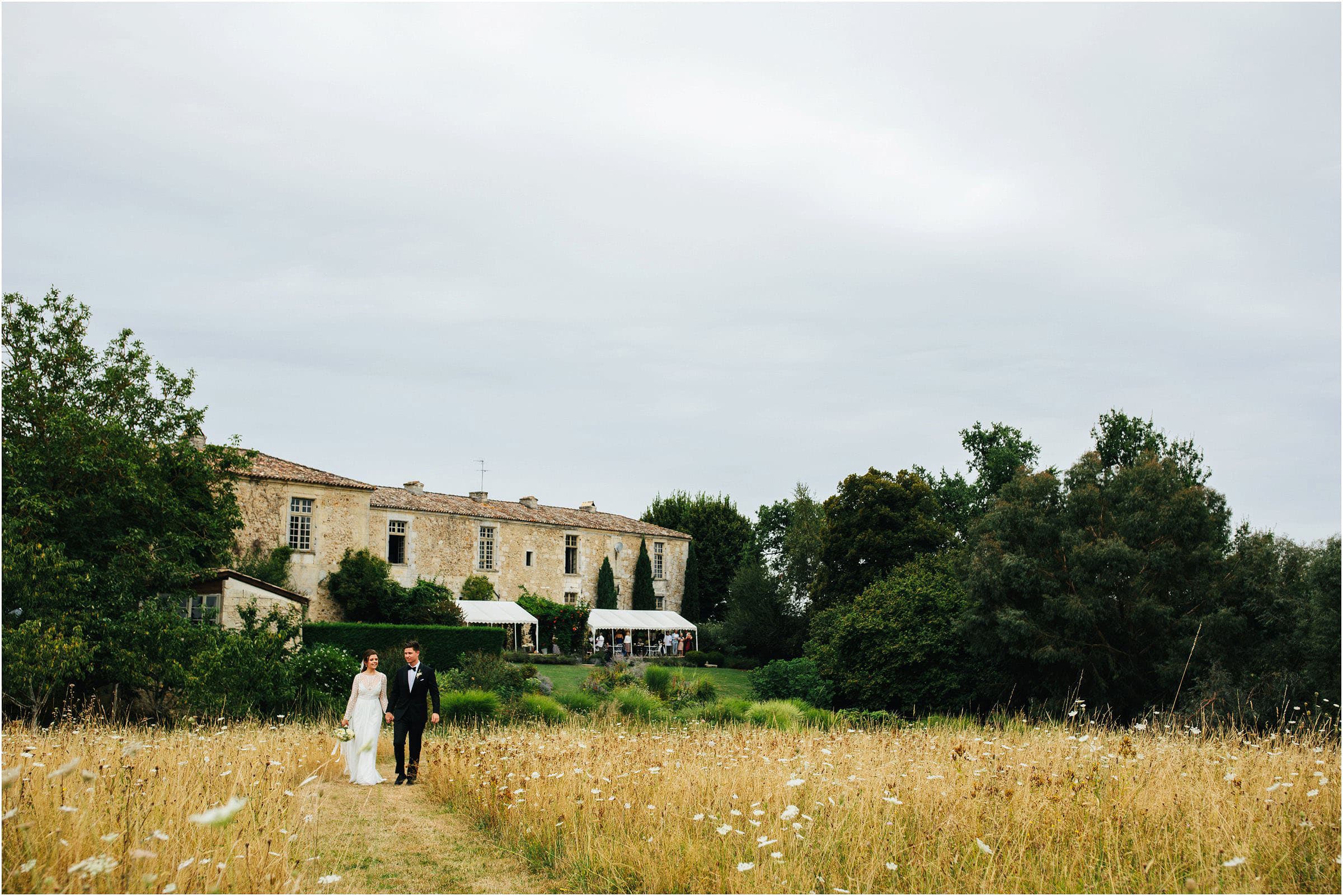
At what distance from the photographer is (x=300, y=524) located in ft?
93.5

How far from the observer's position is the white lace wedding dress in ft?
28.6

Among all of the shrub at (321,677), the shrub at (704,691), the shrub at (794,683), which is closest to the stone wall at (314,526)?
the shrub at (321,677)

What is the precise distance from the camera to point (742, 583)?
3397cm

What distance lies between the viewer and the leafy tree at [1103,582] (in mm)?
17547

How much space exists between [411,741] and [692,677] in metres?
15.0

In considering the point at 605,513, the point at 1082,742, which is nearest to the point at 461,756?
the point at 1082,742

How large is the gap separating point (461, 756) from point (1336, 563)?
13.2 m

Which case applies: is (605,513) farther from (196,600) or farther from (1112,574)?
(1112,574)

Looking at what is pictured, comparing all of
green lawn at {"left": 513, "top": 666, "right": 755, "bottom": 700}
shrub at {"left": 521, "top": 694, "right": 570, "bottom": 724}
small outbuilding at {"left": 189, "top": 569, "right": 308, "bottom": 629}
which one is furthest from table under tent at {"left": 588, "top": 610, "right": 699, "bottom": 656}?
shrub at {"left": 521, "top": 694, "right": 570, "bottom": 724}

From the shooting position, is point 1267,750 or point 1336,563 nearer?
point 1267,750

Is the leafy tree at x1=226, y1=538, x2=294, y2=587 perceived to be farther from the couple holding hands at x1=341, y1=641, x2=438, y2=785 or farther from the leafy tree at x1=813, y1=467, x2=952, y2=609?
the couple holding hands at x1=341, y1=641, x2=438, y2=785

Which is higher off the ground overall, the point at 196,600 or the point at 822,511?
the point at 822,511

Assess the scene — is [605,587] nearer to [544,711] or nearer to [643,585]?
[643,585]

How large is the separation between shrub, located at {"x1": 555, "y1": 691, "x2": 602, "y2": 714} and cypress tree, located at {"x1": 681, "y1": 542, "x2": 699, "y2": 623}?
2456 centimetres
